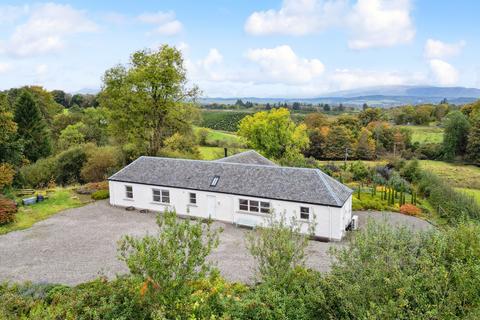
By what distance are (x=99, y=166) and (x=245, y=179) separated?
1928 centimetres

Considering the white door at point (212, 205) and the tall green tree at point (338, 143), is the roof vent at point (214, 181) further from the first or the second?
the tall green tree at point (338, 143)

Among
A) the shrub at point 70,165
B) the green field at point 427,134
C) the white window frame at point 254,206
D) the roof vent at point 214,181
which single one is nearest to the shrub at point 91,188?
the shrub at point 70,165

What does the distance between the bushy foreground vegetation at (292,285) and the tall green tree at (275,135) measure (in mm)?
36141

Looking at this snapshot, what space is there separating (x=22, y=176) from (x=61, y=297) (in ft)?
95.1

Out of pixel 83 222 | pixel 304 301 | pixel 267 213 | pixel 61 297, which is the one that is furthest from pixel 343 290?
pixel 83 222

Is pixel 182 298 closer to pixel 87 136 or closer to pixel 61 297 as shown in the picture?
pixel 61 297

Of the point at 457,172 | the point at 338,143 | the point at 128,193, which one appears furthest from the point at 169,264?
the point at 338,143

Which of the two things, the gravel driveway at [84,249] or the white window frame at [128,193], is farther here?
the white window frame at [128,193]

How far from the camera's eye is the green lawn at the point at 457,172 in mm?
50219

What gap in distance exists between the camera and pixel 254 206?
25375 millimetres

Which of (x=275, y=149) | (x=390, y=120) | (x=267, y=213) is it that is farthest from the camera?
(x=390, y=120)

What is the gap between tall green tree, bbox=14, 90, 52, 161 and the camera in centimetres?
4809

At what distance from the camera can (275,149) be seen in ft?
162

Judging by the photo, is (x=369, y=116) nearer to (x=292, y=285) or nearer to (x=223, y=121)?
(x=223, y=121)
